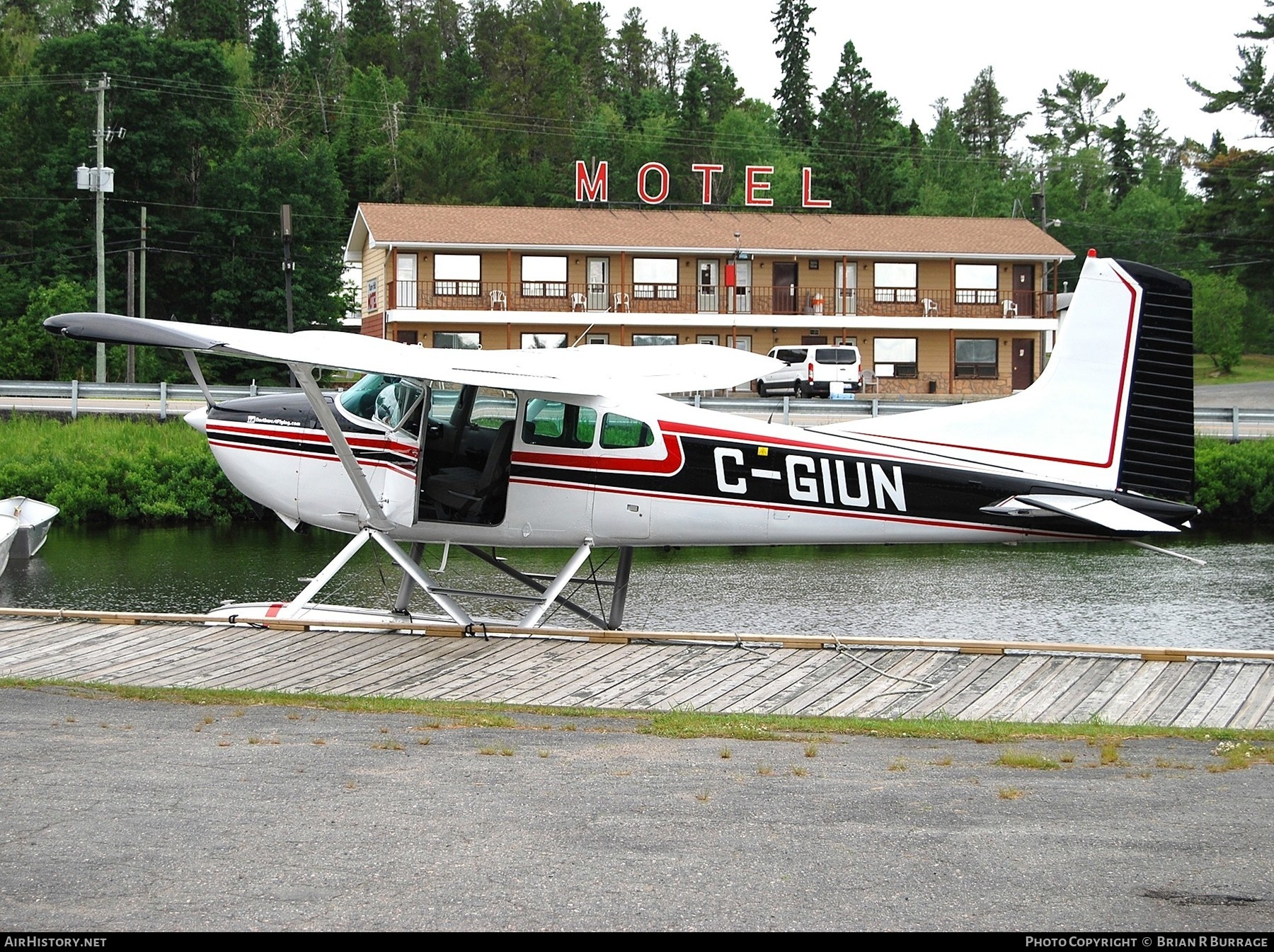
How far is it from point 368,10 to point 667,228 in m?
58.1

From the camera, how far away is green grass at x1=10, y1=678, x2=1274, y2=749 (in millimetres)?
8094

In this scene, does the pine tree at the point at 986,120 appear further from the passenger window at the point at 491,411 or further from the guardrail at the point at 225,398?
the passenger window at the point at 491,411

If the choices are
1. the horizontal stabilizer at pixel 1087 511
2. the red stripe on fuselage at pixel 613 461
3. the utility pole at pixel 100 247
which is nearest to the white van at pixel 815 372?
the utility pole at pixel 100 247

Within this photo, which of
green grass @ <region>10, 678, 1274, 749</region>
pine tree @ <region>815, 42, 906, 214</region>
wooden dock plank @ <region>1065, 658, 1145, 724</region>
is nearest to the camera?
green grass @ <region>10, 678, 1274, 749</region>

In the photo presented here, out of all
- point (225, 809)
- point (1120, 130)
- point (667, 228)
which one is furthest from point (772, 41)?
point (225, 809)

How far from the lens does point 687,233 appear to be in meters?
51.7

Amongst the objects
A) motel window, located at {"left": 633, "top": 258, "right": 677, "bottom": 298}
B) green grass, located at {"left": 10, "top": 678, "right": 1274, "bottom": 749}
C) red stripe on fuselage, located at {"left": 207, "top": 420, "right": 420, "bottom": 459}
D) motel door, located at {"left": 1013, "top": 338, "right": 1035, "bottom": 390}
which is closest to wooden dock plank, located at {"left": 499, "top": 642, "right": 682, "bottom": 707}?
green grass, located at {"left": 10, "top": 678, "right": 1274, "bottom": 749}

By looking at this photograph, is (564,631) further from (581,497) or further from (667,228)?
(667,228)

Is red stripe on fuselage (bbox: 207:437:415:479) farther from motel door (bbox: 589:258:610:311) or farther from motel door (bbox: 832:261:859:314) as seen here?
motel door (bbox: 832:261:859:314)

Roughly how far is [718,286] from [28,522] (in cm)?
3298

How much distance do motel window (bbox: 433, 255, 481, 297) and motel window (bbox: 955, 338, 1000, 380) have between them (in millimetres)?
18550

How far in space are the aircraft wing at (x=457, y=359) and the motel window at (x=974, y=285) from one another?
40.3 meters

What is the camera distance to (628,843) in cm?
538

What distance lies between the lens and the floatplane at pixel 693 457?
433 inches
